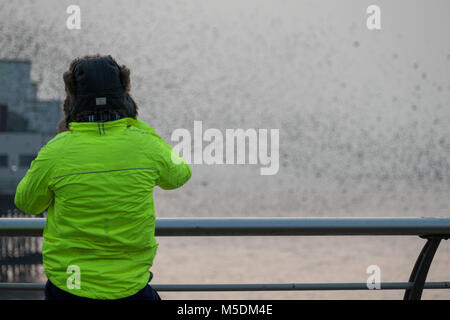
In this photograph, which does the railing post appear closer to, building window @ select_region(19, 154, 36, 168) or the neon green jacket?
the neon green jacket

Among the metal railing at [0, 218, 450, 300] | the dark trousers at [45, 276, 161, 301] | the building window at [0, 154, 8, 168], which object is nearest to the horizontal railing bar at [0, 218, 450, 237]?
the metal railing at [0, 218, 450, 300]

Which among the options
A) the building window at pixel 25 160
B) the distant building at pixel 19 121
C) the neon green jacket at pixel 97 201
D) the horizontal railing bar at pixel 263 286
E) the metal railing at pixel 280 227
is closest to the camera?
the neon green jacket at pixel 97 201

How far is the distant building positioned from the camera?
194 ft

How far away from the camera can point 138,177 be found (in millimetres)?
1496

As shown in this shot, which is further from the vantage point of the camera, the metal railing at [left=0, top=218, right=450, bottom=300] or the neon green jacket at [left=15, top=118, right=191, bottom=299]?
the metal railing at [left=0, top=218, right=450, bottom=300]

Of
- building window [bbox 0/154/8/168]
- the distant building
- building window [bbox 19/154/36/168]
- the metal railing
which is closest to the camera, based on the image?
the metal railing

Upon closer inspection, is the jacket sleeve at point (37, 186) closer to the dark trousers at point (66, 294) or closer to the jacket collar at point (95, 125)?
the jacket collar at point (95, 125)

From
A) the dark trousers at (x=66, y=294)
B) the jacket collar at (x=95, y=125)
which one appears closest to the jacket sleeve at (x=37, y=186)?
the jacket collar at (x=95, y=125)

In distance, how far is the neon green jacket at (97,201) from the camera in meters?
1.46

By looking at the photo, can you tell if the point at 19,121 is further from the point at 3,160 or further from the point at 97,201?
the point at 97,201

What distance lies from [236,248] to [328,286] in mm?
99705

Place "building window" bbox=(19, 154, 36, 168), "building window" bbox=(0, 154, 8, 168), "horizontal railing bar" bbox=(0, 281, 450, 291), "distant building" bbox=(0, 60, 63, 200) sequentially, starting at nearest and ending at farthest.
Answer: "horizontal railing bar" bbox=(0, 281, 450, 291) → "distant building" bbox=(0, 60, 63, 200) → "building window" bbox=(0, 154, 8, 168) → "building window" bbox=(19, 154, 36, 168)

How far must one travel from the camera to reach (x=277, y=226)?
6.41ft

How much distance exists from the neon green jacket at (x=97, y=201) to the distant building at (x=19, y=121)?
187 ft
